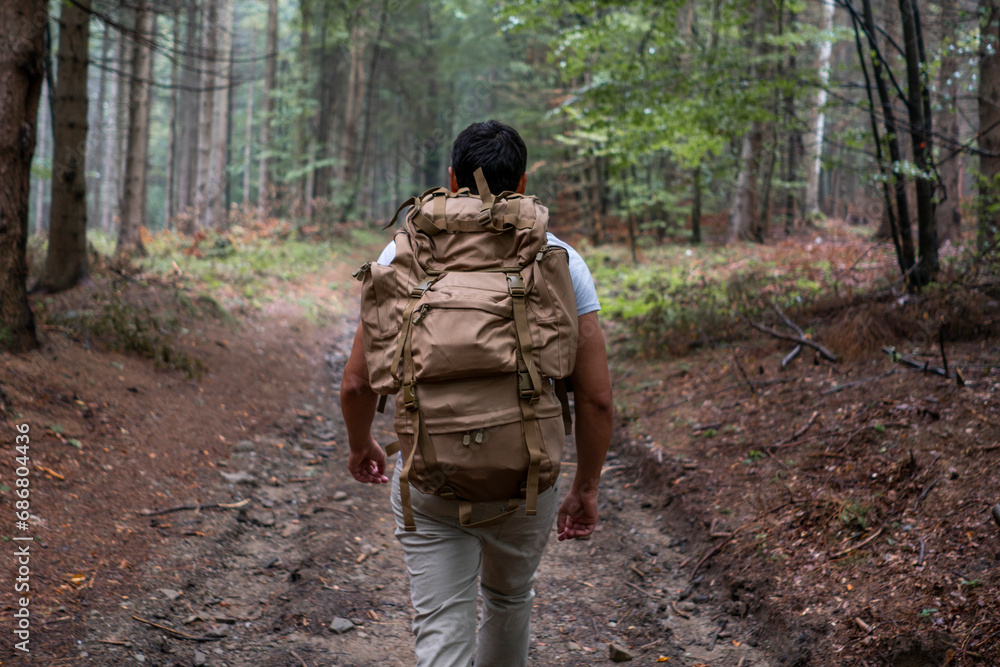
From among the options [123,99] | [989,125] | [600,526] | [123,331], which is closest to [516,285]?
[600,526]

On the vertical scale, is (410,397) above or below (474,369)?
below

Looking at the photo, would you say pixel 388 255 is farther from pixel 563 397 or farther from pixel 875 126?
pixel 875 126

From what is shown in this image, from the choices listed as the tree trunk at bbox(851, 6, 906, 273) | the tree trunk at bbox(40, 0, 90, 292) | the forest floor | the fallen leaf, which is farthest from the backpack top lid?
the tree trunk at bbox(40, 0, 90, 292)

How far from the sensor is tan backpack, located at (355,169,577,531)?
1868mm

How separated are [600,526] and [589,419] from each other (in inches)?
109

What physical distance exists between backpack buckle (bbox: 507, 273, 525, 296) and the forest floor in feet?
7.30

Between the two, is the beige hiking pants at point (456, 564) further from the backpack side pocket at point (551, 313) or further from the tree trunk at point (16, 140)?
the tree trunk at point (16, 140)

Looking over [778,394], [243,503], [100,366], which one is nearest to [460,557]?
[243,503]

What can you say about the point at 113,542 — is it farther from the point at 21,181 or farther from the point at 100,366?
the point at 21,181

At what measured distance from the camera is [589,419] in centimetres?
221

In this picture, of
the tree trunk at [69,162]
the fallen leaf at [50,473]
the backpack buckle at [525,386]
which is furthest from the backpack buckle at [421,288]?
the tree trunk at [69,162]

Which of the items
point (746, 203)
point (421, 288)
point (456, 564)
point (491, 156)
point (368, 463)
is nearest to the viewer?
point (421, 288)

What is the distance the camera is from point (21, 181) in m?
4.88

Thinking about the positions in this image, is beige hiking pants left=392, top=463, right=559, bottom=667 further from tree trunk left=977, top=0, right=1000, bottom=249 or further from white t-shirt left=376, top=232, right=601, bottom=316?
tree trunk left=977, top=0, right=1000, bottom=249
